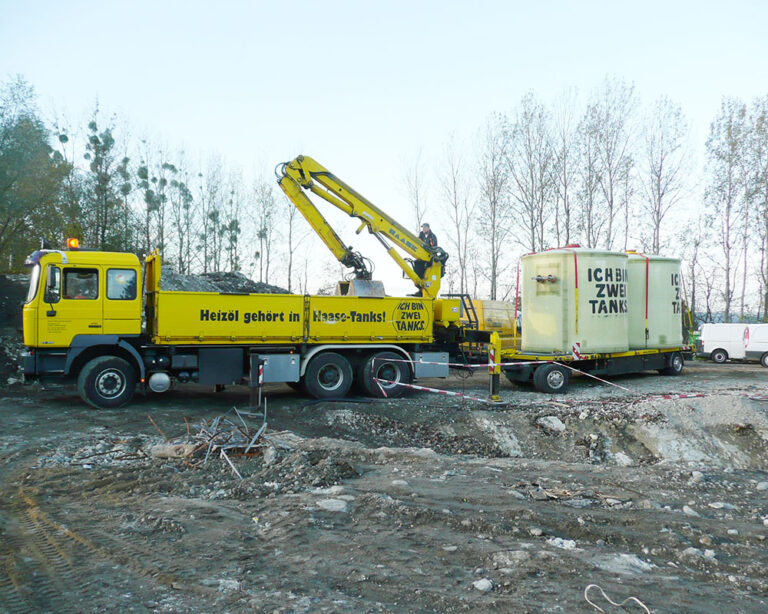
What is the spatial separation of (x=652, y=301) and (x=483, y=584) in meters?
14.3

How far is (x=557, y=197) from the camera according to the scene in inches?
1249

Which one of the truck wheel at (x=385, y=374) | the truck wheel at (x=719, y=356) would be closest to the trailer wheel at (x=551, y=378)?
the truck wheel at (x=385, y=374)

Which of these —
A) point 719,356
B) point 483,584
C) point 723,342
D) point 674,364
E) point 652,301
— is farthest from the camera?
point 719,356

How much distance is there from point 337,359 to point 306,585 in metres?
8.45

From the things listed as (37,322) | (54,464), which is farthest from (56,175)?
(54,464)

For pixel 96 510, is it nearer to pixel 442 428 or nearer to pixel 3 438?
pixel 3 438

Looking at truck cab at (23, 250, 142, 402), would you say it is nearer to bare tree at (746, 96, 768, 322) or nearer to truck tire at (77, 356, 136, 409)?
truck tire at (77, 356, 136, 409)

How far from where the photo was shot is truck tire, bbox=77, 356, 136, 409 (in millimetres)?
10226

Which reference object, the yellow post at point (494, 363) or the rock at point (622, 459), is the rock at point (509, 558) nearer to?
the rock at point (622, 459)

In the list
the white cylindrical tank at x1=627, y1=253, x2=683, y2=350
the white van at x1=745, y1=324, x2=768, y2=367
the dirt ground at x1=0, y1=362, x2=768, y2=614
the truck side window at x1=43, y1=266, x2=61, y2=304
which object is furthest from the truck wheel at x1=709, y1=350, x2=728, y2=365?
the truck side window at x1=43, y1=266, x2=61, y2=304

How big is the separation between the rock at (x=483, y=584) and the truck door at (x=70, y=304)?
9067 millimetres

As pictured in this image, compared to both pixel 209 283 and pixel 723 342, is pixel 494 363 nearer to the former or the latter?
pixel 723 342

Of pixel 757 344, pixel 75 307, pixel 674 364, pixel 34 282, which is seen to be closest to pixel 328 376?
pixel 75 307

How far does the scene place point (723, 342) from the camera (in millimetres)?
22156
